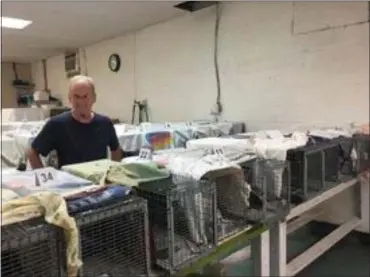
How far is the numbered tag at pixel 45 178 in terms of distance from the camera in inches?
49.5

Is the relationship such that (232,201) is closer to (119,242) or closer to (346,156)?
(119,242)

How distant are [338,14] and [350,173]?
1.44m

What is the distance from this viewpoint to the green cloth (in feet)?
4.48

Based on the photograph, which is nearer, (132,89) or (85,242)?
(85,242)

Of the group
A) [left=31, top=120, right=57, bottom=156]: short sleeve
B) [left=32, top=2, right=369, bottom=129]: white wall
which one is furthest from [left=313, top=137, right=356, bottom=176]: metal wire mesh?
[left=31, top=120, right=57, bottom=156]: short sleeve

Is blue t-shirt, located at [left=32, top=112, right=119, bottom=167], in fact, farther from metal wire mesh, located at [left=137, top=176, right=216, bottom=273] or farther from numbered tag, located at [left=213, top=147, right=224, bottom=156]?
metal wire mesh, located at [left=137, top=176, right=216, bottom=273]

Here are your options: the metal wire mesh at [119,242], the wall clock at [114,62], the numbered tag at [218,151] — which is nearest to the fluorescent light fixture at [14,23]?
the wall clock at [114,62]

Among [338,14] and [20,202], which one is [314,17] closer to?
[338,14]

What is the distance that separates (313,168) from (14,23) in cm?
460

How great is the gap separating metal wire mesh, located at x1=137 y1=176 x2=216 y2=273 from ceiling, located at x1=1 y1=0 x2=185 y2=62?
329 cm

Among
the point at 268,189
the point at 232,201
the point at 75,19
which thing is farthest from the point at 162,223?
the point at 75,19

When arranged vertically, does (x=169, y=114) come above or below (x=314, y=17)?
below

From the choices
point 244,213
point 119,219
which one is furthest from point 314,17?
point 119,219

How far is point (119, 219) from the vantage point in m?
1.14
